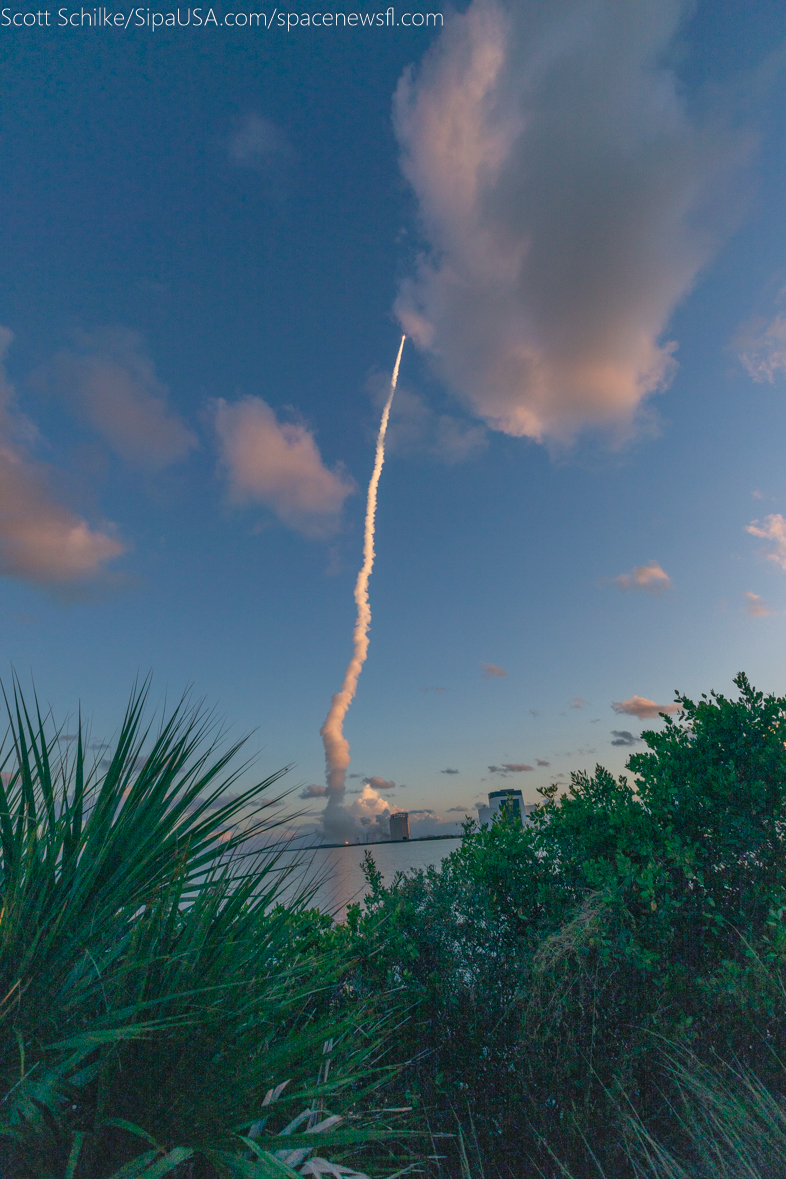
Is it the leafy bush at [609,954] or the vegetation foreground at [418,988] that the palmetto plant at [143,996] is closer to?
the vegetation foreground at [418,988]

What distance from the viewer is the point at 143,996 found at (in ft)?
8.98

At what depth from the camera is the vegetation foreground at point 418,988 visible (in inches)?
95.7

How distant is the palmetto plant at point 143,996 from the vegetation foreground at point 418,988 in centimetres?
1

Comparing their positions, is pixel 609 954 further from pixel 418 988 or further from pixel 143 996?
pixel 143 996

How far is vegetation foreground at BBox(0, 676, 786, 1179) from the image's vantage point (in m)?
2.43

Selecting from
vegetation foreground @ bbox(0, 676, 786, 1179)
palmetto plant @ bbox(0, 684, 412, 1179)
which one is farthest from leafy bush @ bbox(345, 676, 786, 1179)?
palmetto plant @ bbox(0, 684, 412, 1179)

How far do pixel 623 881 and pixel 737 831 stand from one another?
5.39 ft

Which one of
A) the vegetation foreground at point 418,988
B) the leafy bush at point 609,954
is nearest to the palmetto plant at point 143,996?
the vegetation foreground at point 418,988

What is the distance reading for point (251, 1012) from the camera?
2.98 metres

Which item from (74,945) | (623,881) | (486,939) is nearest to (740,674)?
(623,881)

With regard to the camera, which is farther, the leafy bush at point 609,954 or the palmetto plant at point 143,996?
the leafy bush at point 609,954

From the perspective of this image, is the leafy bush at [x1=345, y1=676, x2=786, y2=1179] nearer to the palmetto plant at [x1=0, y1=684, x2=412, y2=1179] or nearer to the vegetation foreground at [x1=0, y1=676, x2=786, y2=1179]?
the vegetation foreground at [x1=0, y1=676, x2=786, y2=1179]

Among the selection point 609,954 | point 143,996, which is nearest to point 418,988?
point 609,954

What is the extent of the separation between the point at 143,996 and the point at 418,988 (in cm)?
566
